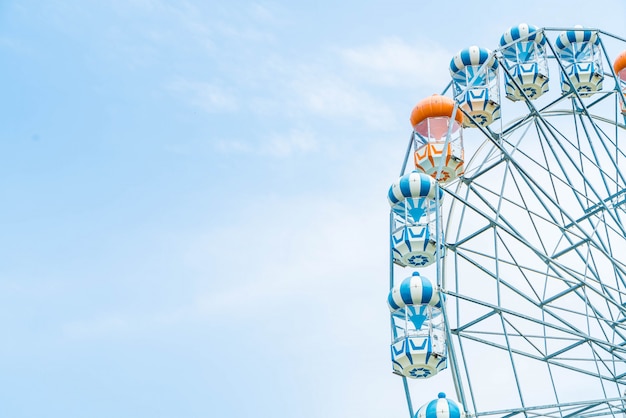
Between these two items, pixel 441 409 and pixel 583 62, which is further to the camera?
pixel 583 62

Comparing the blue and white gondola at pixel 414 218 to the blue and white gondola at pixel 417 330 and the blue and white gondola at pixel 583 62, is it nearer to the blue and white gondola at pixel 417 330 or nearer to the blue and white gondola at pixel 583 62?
the blue and white gondola at pixel 417 330

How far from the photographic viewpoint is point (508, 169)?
18.3m

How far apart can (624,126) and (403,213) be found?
25.1ft

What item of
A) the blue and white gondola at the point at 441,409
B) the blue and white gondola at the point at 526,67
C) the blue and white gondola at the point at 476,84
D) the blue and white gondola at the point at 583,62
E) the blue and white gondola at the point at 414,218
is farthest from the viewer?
the blue and white gondola at the point at 583,62

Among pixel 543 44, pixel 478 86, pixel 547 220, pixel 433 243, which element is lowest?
pixel 433 243

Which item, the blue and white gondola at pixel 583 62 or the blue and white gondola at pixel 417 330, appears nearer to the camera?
the blue and white gondola at pixel 417 330

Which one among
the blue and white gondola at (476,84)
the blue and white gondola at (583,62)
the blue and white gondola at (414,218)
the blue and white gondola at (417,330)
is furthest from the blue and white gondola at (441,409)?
the blue and white gondola at (583,62)

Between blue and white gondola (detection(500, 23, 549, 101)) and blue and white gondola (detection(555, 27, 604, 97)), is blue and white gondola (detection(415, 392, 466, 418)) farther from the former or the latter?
blue and white gondola (detection(555, 27, 604, 97))

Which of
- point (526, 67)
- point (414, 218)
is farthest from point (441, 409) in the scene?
point (526, 67)

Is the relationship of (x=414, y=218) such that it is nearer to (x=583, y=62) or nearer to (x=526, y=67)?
(x=526, y=67)

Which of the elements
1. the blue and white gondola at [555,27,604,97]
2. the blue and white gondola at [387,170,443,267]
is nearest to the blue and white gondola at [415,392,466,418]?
the blue and white gondola at [387,170,443,267]

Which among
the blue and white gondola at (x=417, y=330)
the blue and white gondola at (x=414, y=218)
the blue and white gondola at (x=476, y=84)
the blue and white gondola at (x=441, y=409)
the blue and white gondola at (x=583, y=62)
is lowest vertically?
the blue and white gondola at (x=441, y=409)

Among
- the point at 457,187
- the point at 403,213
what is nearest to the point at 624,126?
the point at 457,187

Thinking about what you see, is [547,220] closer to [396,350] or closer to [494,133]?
[494,133]
